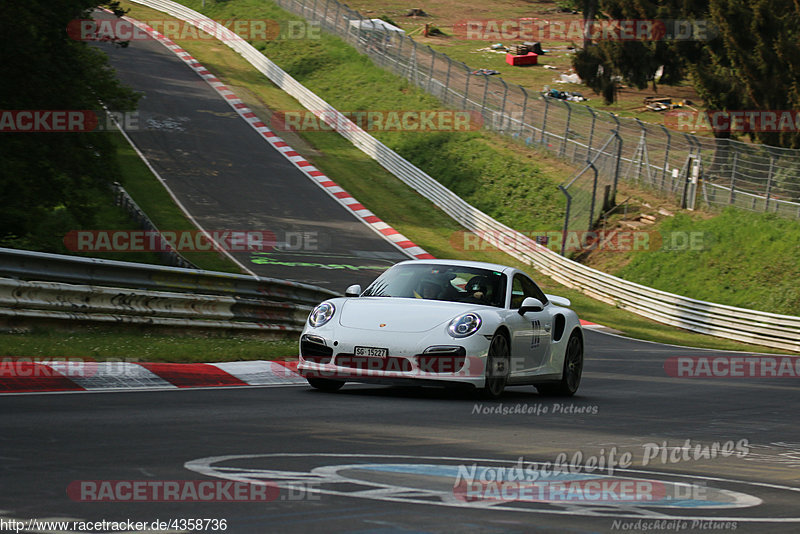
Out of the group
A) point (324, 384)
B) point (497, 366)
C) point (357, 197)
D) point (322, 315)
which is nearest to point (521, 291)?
point (497, 366)

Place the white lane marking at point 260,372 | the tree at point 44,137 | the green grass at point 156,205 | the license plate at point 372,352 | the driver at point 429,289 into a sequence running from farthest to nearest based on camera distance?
the green grass at point 156,205 → the tree at point 44,137 → the driver at point 429,289 → the white lane marking at point 260,372 → the license plate at point 372,352

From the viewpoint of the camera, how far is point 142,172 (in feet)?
126

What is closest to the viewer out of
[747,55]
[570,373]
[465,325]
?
[465,325]

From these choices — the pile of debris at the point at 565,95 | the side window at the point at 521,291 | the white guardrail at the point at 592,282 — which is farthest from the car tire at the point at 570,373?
the pile of debris at the point at 565,95

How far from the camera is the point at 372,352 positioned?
1002 centimetres

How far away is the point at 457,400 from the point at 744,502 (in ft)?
16.0

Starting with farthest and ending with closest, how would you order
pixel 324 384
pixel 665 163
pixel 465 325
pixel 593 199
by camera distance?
pixel 665 163 < pixel 593 199 < pixel 324 384 < pixel 465 325

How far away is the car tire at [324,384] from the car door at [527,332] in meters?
1.81

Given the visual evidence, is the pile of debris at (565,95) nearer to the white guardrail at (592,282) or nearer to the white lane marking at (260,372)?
the white guardrail at (592,282)

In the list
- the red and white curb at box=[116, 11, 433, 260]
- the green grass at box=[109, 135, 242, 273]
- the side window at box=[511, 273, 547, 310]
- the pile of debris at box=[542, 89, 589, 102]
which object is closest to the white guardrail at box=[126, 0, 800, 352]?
the red and white curb at box=[116, 11, 433, 260]

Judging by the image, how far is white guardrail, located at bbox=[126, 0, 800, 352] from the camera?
1061 inches

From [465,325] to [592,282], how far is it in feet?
71.9

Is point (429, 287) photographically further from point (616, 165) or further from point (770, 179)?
point (616, 165)

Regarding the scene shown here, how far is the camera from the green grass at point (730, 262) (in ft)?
97.0
